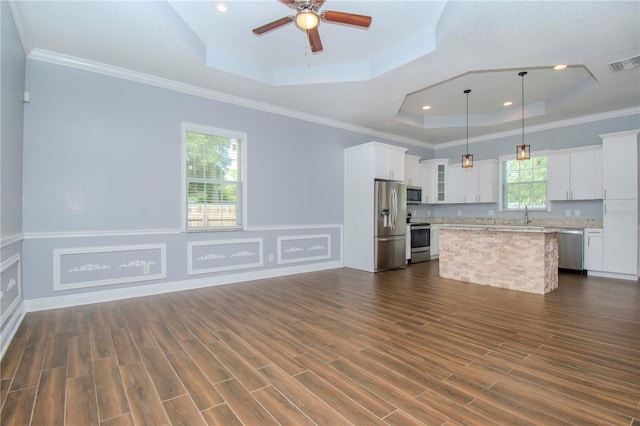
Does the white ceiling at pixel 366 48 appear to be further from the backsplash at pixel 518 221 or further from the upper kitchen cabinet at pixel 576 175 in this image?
the backsplash at pixel 518 221

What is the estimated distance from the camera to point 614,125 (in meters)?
5.62

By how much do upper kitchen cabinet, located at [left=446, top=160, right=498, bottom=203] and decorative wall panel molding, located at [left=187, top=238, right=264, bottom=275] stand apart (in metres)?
5.17

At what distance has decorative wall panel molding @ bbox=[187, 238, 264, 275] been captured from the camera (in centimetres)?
449

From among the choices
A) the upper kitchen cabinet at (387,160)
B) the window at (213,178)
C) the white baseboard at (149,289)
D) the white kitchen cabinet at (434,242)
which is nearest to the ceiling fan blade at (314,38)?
the window at (213,178)

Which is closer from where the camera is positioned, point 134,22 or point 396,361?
point 396,361

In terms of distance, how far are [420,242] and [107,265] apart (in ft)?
19.5

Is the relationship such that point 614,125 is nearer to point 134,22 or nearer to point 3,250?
point 134,22

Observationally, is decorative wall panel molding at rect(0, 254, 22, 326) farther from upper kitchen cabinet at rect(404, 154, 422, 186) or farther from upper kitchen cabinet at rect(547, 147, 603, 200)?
upper kitchen cabinet at rect(547, 147, 603, 200)

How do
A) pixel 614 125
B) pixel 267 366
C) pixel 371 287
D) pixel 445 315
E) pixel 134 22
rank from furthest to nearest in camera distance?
pixel 614 125
pixel 371 287
pixel 445 315
pixel 134 22
pixel 267 366

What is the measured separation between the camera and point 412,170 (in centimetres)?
745

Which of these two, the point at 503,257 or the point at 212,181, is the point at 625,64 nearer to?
the point at 503,257

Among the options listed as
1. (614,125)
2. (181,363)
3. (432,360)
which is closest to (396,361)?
(432,360)

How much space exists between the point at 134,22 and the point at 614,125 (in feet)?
25.6

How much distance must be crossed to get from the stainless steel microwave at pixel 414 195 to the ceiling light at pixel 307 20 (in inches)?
207
